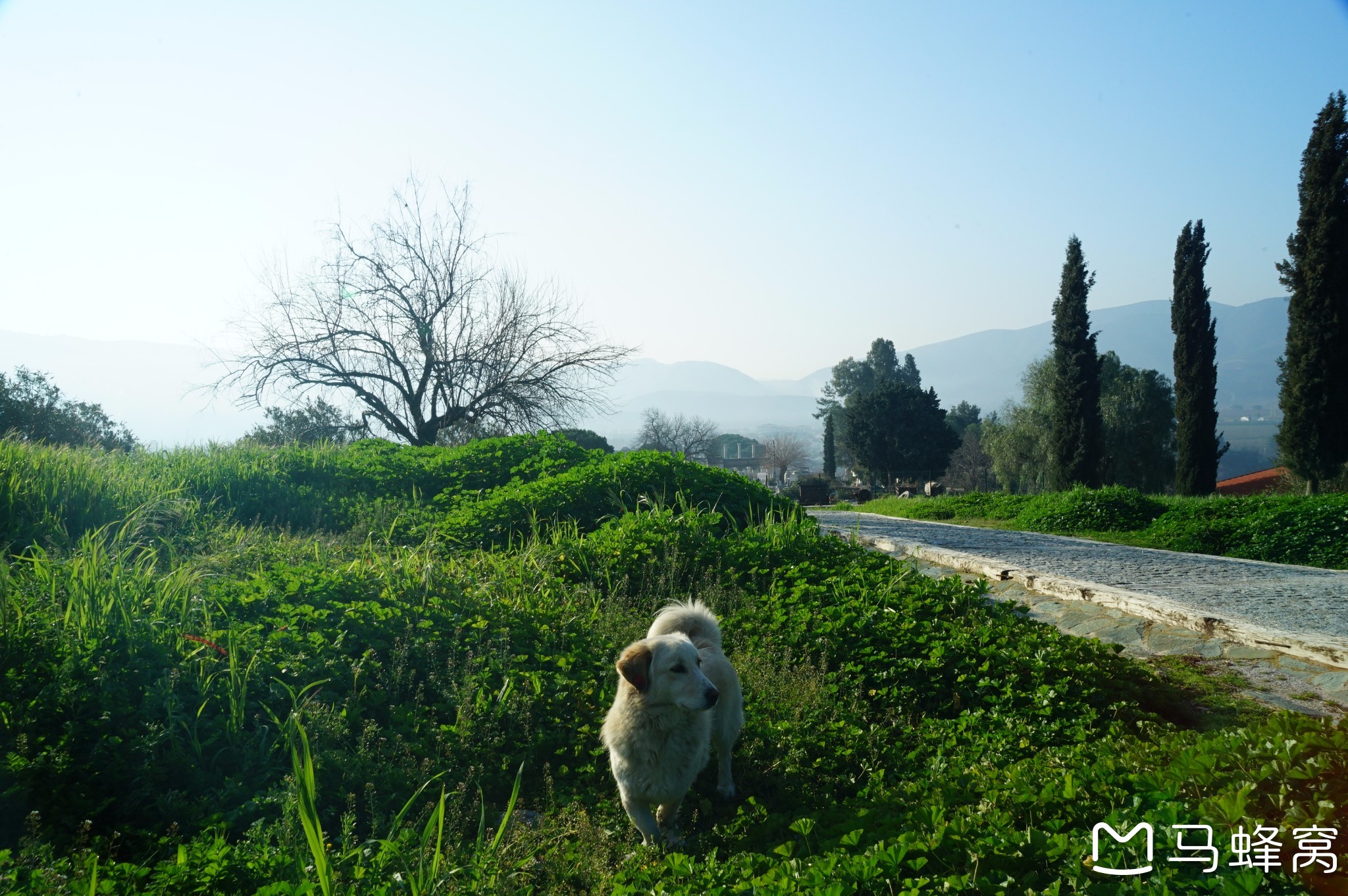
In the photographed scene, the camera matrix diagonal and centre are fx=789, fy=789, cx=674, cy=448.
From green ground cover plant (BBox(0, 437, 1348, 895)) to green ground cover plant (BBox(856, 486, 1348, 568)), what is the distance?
26.7ft

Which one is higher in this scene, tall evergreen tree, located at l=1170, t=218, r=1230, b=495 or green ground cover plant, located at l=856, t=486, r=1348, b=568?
tall evergreen tree, located at l=1170, t=218, r=1230, b=495

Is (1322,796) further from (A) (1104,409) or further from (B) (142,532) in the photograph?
(A) (1104,409)

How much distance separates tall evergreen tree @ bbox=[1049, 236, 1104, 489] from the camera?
2931 centimetres

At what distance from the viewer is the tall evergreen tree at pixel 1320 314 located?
21094 mm

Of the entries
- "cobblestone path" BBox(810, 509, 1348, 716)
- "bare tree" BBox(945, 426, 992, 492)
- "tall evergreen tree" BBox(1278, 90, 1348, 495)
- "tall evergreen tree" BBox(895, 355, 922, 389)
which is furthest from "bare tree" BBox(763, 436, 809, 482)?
"cobblestone path" BBox(810, 509, 1348, 716)

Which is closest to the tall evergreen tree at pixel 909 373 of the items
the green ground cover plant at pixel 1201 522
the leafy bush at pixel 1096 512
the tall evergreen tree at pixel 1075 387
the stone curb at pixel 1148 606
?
the tall evergreen tree at pixel 1075 387

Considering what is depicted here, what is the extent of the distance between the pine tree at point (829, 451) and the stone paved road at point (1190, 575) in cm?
4267

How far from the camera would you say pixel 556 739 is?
182 inches

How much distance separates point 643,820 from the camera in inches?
144

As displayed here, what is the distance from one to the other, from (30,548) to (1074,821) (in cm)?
759

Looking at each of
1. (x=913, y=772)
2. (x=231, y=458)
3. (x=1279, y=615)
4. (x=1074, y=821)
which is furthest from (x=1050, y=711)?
(x=231, y=458)

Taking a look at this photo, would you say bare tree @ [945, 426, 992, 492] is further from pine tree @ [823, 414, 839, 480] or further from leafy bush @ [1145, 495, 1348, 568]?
leafy bush @ [1145, 495, 1348, 568]

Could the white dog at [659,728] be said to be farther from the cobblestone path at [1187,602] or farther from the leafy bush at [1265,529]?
the leafy bush at [1265,529]

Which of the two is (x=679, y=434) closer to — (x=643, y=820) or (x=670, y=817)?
(x=670, y=817)
